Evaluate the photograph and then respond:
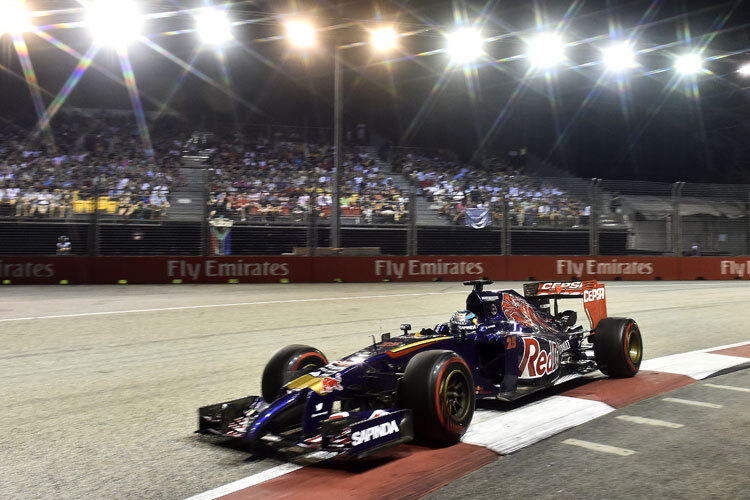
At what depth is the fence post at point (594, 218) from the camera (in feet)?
70.7

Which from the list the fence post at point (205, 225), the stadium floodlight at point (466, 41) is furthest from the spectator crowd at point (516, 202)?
the fence post at point (205, 225)

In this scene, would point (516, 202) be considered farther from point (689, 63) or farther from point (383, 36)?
A: point (689, 63)

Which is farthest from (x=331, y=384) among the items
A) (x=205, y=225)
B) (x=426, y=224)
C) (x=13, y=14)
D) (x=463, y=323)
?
(x=13, y=14)

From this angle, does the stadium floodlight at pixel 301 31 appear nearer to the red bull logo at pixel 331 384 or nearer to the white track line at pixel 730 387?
the white track line at pixel 730 387

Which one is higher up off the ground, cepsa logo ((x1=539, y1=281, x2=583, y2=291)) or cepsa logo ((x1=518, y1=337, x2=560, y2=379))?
cepsa logo ((x1=539, y1=281, x2=583, y2=291))

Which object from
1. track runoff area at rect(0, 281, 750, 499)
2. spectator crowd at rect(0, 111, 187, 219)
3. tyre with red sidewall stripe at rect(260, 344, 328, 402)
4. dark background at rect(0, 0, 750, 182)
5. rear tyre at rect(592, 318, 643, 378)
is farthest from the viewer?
dark background at rect(0, 0, 750, 182)

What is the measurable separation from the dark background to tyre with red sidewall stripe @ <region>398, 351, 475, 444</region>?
1889 cm

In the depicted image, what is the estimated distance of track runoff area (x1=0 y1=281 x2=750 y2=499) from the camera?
3963mm

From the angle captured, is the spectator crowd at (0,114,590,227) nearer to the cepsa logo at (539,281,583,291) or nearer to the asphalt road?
the cepsa logo at (539,281,583,291)

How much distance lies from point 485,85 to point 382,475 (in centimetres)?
2945

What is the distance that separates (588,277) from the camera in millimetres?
21344

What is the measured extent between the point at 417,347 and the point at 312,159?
82.0ft

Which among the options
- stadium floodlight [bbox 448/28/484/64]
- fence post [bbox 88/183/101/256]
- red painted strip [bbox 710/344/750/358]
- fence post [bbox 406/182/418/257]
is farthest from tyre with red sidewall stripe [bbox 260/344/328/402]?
stadium floodlight [bbox 448/28/484/64]

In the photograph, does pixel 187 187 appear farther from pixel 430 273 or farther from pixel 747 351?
pixel 747 351
